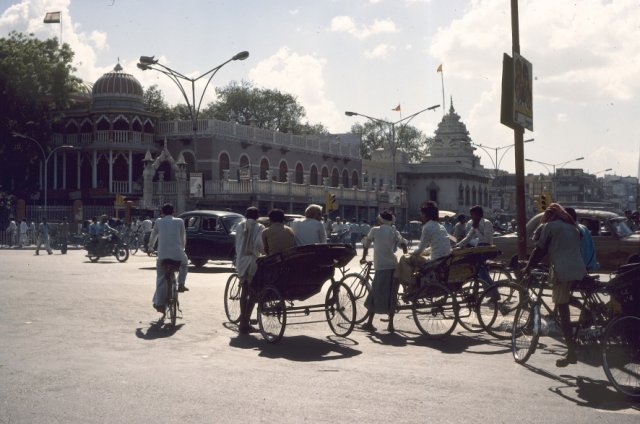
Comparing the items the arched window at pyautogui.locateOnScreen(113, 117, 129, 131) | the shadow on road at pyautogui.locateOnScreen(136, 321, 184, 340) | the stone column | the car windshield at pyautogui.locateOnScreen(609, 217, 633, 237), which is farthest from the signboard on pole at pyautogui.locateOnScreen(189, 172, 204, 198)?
the shadow on road at pyautogui.locateOnScreen(136, 321, 184, 340)

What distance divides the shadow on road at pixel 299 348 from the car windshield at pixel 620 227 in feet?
35.8

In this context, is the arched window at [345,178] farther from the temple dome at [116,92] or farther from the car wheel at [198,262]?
the car wheel at [198,262]

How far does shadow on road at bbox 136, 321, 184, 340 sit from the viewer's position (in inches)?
404

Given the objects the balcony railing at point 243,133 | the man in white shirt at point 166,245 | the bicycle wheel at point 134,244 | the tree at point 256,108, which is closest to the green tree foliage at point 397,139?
the tree at point 256,108

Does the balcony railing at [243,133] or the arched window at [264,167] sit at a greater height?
the balcony railing at [243,133]

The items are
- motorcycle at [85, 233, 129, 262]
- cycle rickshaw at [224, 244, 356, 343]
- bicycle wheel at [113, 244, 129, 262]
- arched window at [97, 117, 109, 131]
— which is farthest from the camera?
arched window at [97, 117, 109, 131]

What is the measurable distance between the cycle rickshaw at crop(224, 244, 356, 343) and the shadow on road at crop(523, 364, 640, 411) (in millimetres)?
3100

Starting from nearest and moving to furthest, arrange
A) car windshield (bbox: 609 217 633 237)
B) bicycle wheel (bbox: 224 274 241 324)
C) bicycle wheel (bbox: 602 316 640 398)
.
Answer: bicycle wheel (bbox: 602 316 640 398)
bicycle wheel (bbox: 224 274 241 324)
car windshield (bbox: 609 217 633 237)

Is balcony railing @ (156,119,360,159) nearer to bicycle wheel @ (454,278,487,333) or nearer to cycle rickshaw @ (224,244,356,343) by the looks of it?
bicycle wheel @ (454,278,487,333)

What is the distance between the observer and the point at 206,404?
→ 6352 mm

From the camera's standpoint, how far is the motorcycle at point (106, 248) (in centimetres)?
2795

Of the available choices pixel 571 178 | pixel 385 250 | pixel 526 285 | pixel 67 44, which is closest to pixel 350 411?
pixel 526 285

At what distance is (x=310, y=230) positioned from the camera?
11.1 m

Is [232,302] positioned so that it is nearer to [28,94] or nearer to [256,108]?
[28,94]
